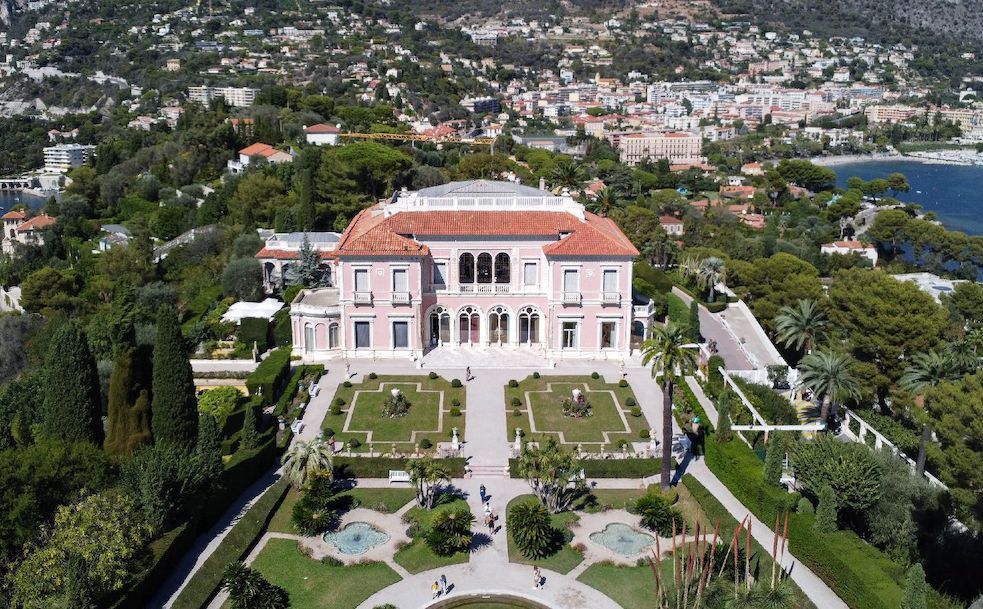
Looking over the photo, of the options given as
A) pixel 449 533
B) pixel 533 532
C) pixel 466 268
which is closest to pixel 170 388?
pixel 449 533

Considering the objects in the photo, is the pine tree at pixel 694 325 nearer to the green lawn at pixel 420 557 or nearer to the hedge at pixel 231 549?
the green lawn at pixel 420 557

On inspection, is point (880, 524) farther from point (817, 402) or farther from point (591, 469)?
point (817, 402)

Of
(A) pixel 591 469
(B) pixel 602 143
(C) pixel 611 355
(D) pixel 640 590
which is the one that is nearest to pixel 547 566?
(D) pixel 640 590

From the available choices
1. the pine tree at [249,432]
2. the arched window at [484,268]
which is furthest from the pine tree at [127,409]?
the arched window at [484,268]

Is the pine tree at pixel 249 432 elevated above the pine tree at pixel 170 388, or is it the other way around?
the pine tree at pixel 170 388

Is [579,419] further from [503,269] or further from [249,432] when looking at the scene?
[249,432]

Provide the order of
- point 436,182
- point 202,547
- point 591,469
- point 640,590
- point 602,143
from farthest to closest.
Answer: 1. point 602,143
2. point 436,182
3. point 591,469
4. point 202,547
5. point 640,590
